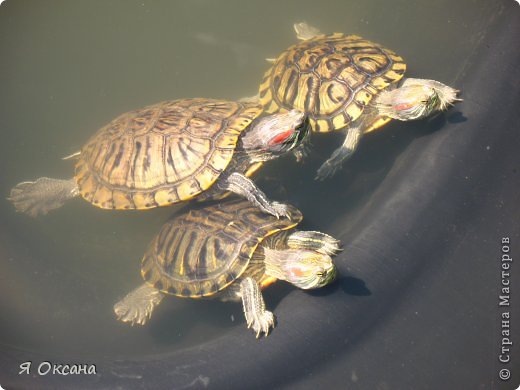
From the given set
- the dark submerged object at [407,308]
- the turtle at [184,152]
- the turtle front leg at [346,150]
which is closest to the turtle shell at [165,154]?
the turtle at [184,152]

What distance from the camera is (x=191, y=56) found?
580cm

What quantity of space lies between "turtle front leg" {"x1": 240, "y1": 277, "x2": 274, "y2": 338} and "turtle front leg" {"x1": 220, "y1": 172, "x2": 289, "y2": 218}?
0.69 meters

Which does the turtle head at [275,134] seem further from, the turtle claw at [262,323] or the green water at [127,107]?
the turtle claw at [262,323]

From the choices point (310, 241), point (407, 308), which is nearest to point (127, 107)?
point (310, 241)

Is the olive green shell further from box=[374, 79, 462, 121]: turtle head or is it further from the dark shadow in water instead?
box=[374, 79, 462, 121]: turtle head

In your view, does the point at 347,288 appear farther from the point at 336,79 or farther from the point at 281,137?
the point at 336,79

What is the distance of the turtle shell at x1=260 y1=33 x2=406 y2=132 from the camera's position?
431 centimetres

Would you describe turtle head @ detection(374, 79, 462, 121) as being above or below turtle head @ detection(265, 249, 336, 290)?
above

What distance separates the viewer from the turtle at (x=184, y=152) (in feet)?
12.6

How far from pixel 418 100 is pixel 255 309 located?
2.57 meters

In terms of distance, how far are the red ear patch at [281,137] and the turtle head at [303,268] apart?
3.49ft

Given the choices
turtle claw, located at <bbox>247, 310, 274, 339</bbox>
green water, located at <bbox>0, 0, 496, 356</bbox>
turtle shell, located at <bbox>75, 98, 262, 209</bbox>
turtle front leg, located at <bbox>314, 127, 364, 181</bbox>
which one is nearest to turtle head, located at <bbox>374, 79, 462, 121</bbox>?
green water, located at <bbox>0, 0, 496, 356</bbox>

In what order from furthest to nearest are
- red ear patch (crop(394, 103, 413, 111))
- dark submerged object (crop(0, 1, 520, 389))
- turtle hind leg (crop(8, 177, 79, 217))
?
1. turtle hind leg (crop(8, 177, 79, 217))
2. red ear patch (crop(394, 103, 413, 111))
3. dark submerged object (crop(0, 1, 520, 389))

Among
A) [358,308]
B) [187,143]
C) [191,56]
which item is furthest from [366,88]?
[191,56]
